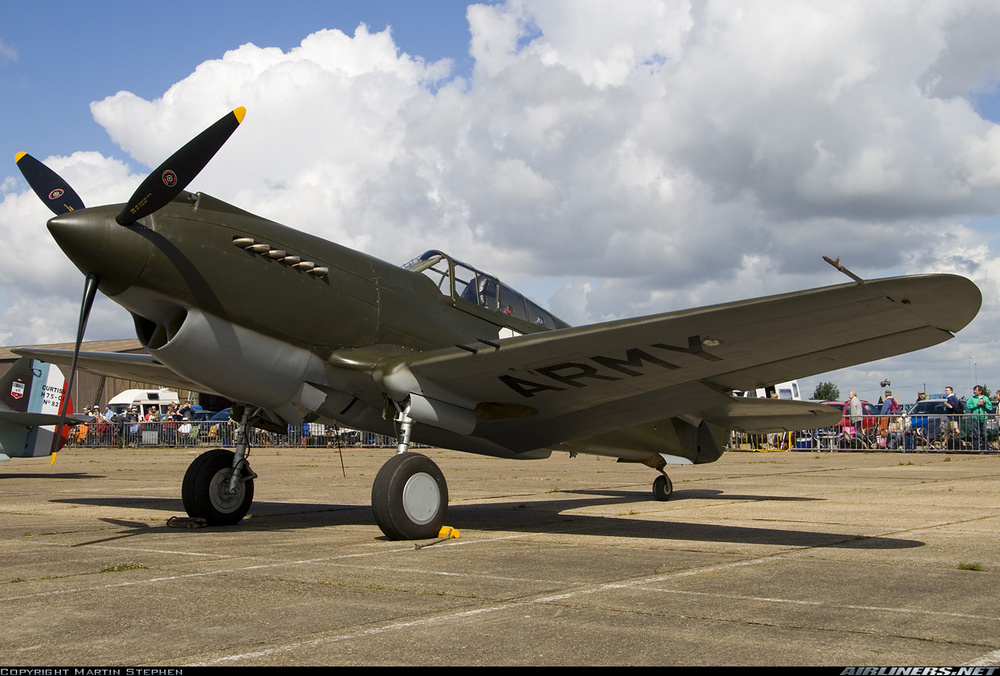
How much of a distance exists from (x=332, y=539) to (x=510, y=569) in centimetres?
224

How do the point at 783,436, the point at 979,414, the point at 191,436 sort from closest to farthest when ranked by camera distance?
the point at 979,414 < the point at 783,436 < the point at 191,436

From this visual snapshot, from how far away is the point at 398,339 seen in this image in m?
8.06

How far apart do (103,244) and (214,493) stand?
117 inches

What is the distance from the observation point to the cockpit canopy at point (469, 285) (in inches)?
346

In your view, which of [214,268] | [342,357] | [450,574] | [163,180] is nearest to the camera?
[450,574]

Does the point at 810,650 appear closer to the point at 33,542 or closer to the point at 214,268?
the point at 214,268

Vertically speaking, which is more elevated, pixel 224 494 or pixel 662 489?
pixel 662 489

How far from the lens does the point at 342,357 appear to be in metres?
7.54

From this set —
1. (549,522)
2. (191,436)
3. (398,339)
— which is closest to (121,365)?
(398,339)

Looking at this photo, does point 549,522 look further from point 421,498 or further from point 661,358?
point 661,358

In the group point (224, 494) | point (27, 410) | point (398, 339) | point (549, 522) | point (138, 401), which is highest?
point (138, 401)

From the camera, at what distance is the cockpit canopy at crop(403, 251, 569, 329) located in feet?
28.8

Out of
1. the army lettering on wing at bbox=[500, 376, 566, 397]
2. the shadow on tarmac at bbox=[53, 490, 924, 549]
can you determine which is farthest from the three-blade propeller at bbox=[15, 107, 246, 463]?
the army lettering on wing at bbox=[500, 376, 566, 397]

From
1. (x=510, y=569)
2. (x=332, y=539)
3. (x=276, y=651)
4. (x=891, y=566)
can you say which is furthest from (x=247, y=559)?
(x=891, y=566)
